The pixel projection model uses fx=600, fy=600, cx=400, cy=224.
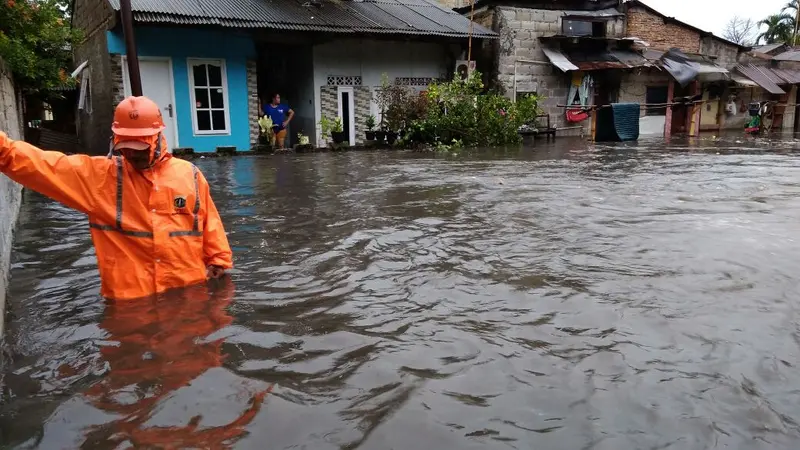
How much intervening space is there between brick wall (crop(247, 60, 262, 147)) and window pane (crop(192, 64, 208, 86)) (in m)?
1.14

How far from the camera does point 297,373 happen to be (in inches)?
118

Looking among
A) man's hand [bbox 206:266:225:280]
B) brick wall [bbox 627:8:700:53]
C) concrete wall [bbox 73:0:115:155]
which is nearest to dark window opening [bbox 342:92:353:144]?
concrete wall [bbox 73:0:115:155]

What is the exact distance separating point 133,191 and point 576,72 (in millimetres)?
20845

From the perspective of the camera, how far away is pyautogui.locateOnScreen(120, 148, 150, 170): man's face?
3.26m

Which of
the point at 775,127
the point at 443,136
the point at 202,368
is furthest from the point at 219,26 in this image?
the point at 775,127

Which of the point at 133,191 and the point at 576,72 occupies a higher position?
the point at 576,72

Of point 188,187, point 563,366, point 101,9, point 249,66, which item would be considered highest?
point 101,9

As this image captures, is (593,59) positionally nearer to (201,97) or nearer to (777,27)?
(201,97)

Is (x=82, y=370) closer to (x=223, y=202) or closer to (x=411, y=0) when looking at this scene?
(x=223, y=202)

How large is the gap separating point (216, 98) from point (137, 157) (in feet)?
43.5

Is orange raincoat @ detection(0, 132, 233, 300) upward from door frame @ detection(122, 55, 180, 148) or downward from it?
downward

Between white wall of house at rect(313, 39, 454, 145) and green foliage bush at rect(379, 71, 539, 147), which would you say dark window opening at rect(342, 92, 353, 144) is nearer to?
white wall of house at rect(313, 39, 454, 145)

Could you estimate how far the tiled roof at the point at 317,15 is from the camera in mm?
14008

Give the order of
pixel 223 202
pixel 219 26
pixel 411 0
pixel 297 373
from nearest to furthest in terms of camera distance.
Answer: pixel 297 373
pixel 223 202
pixel 219 26
pixel 411 0
